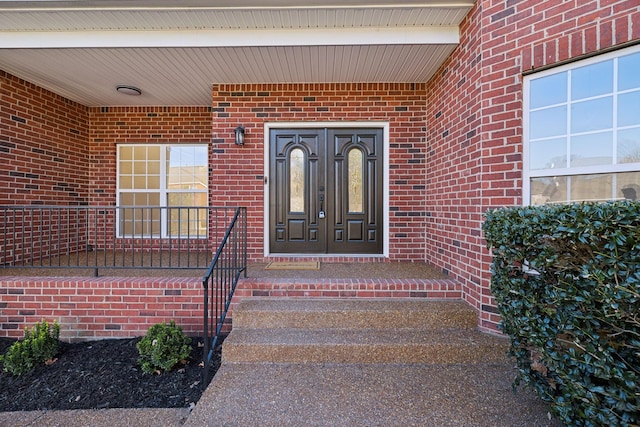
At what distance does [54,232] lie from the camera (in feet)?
15.1

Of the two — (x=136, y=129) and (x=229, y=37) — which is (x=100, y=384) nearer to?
(x=229, y=37)

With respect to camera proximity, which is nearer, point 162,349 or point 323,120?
point 162,349

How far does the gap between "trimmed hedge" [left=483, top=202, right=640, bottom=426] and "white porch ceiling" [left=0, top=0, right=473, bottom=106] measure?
7.63 ft

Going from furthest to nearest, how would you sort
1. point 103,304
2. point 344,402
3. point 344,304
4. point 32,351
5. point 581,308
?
point 103,304 < point 344,304 < point 32,351 < point 344,402 < point 581,308

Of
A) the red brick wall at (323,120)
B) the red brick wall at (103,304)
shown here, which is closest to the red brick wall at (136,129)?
the red brick wall at (323,120)

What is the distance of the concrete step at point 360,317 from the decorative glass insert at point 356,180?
1802 millimetres

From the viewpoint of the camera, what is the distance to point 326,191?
4238 millimetres

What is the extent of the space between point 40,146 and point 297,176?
3.90m

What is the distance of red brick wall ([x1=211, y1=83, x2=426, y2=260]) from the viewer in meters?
4.14

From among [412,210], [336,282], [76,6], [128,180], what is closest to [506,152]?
[412,210]

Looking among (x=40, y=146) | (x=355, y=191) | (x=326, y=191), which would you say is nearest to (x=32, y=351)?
(x=40, y=146)

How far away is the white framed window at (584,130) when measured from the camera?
2152 mm

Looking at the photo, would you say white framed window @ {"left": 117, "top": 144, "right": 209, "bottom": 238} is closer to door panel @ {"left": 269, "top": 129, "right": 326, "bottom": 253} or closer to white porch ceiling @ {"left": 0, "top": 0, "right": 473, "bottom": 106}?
white porch ceiling @ {"left": 0, "top": 0, "right": 473, "bottom": 106}

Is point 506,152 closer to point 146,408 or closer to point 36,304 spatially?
point 146,408
